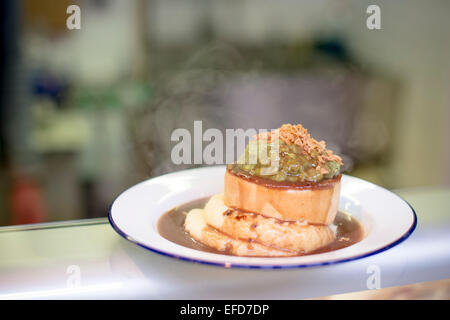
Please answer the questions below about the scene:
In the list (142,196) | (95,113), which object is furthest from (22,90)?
(142,196)

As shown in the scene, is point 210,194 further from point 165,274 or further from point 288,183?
point 165,274

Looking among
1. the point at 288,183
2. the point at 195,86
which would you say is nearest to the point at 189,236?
the point at 288,183

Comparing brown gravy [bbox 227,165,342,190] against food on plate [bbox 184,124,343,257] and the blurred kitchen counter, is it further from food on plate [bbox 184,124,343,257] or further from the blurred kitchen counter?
the blurred kitchen counter

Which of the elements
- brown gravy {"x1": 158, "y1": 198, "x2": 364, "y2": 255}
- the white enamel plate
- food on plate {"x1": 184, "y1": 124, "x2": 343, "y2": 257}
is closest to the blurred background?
the white enamel plate

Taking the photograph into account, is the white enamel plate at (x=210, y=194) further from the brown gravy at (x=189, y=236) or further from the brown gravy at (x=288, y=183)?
the brown gravy at (x=288, y=183)

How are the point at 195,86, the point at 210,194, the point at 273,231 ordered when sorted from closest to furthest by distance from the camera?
the point at 273,231 < the point at 210,194 < the point at 195,86
